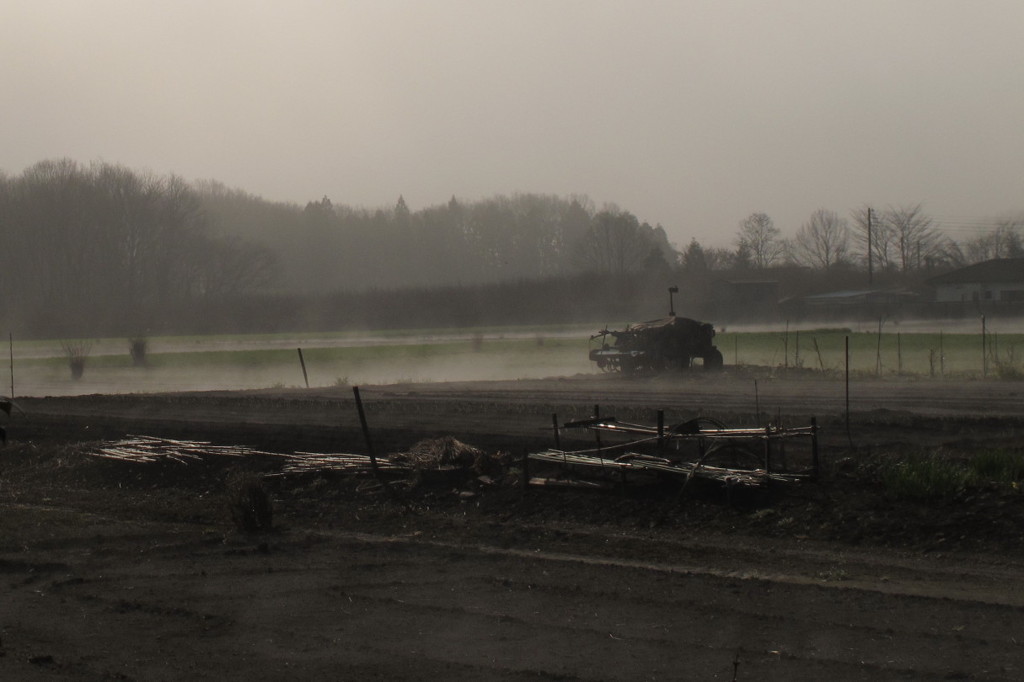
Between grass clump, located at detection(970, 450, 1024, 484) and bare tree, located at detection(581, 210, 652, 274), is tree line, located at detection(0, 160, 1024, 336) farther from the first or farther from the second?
grass clump, located at detection(970, 450, 1024, 484)

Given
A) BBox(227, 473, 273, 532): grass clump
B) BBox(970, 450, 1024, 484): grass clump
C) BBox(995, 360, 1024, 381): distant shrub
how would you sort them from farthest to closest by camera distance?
BBox(995, 360, 1024, 381): distant shrub < BBox(227, 473, 273, 532): grass clump < BBox(970, 450, 1024, 484): grass clump

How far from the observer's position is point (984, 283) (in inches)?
2825

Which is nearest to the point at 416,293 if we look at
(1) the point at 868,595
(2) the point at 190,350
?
(2) the point at 190,350

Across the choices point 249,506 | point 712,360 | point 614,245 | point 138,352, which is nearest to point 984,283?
point 614,245

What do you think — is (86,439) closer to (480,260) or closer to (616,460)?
(616,460)

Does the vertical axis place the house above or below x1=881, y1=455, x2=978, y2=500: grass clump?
above

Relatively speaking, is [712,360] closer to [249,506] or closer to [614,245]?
[249,506]

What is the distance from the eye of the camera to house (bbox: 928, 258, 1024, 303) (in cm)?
6988

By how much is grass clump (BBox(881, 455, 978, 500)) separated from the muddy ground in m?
0.14

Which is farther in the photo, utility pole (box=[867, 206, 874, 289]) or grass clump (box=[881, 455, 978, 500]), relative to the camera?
utility pole (box=[867, 206, 874, 289])

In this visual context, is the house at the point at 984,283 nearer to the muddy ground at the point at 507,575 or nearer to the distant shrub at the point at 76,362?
the distant shrub at the point at 76,362

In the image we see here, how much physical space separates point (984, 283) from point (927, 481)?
67154 mm

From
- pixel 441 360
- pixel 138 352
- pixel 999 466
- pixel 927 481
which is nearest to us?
pixel 927 481

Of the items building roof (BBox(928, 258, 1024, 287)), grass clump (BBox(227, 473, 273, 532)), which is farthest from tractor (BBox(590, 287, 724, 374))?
building roof (BBox(928, 258, 1024, 287))
